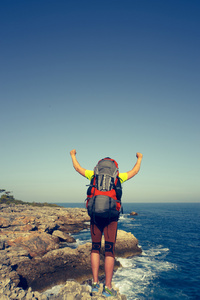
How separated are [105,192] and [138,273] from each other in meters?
14.2

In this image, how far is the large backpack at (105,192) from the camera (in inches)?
140

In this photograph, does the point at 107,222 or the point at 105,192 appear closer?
the point at 105,192

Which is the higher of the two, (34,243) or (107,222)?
(107,222)

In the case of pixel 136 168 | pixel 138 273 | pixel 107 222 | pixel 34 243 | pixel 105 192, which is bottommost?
pixel 138 273

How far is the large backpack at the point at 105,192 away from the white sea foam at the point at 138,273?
10676 mm

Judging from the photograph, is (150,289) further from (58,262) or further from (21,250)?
(21,250)

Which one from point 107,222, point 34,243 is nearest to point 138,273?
point 34,243

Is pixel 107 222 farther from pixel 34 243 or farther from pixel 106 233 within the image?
pixel 34 243

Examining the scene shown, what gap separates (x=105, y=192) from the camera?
3.73 meters

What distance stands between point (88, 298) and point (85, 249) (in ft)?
35.6

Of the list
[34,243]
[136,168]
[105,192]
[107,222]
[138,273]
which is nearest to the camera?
[105,192]

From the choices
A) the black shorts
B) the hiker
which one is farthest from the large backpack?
the black shorts

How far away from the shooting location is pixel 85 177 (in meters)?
4.19

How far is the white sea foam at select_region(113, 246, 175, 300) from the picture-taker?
12.0m
